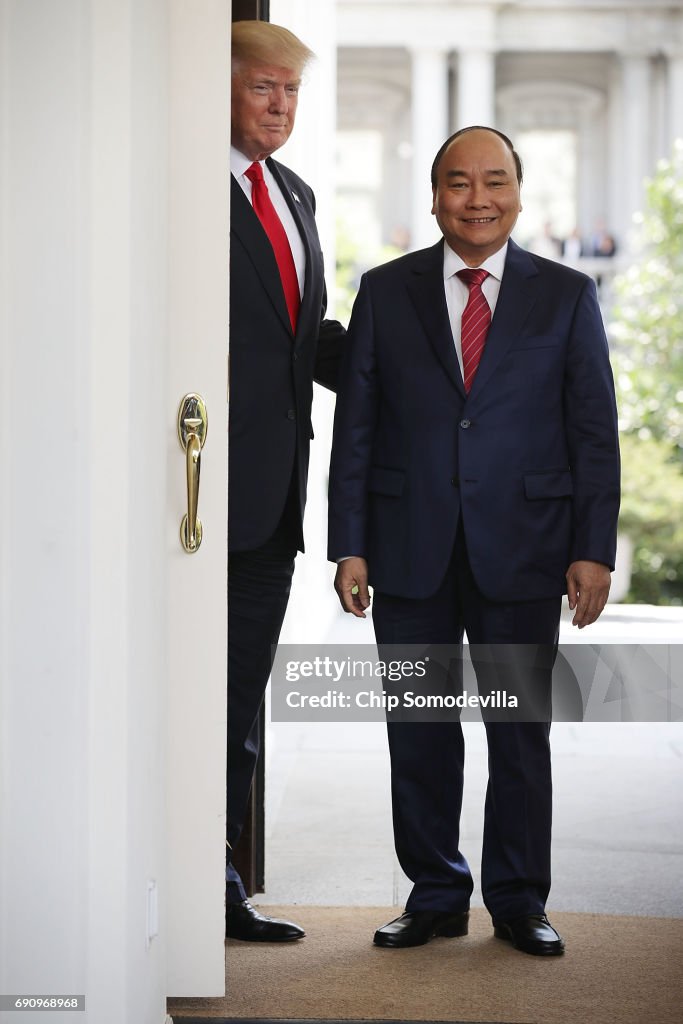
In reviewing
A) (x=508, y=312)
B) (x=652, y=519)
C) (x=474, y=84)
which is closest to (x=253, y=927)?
(x=508, y=312)

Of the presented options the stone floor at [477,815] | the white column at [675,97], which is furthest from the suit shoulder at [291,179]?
the white column at [675,97]

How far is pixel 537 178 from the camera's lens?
20969 millimetres

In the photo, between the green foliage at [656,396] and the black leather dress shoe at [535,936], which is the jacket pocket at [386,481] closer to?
the black leather dress shoe at [535,936]

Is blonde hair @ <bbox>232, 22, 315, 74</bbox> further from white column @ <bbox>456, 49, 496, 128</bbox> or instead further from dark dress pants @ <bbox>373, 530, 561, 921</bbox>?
white column @ <bbox>456, 49, 496, 128</bbox>

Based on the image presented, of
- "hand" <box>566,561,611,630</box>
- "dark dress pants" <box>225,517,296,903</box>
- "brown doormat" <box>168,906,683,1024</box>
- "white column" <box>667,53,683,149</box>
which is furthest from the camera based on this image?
"white column" <box>667,53,683,149</box>

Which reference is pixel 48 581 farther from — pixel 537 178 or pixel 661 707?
pixel 537 178

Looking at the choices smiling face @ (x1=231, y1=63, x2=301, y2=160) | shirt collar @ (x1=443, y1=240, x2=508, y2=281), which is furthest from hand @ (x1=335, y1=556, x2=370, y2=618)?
smiling face @ (x1=231, y1=63, x2=301, y2=160)

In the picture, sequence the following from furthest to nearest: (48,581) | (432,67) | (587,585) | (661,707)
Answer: (432,67) → (661,707) → (587,585) → (48,581)

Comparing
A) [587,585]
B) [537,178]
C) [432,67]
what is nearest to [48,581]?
[587,585]

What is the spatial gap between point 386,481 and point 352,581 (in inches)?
8.5

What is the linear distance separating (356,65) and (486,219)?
63.1 feet

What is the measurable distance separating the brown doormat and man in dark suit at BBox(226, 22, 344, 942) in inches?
5.9

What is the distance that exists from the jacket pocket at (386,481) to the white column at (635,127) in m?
17.3

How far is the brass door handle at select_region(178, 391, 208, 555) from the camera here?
91.3 inches
